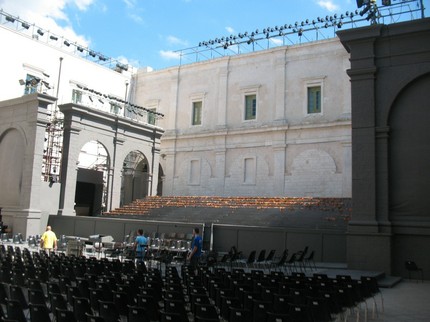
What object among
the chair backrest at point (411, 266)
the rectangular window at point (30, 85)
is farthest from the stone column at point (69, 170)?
the chair backrest at point (411, 266)

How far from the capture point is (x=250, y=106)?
125 feet

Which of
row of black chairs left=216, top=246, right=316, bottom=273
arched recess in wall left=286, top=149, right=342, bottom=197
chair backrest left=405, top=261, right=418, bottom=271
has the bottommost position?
row of black chairs left=216, top=246, right=316, bottom=273

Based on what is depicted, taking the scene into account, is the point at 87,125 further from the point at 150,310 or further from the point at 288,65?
the point at 150,310

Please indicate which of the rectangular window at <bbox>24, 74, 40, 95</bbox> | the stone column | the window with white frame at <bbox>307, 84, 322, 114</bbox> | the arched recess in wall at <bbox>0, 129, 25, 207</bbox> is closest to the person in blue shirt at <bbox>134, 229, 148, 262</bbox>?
the stone column

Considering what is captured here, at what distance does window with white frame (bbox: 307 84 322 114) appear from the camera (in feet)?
114

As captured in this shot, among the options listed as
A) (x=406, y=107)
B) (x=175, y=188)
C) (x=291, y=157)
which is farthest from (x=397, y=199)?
(x=175, y=188)

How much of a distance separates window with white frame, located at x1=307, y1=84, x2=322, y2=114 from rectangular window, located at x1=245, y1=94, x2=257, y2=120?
15.5 ft

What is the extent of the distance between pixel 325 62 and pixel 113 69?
21329mm

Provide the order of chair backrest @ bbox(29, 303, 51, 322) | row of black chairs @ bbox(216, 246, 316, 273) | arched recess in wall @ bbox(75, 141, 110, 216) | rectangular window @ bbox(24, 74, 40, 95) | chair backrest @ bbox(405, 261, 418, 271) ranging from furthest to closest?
arched recess in wall @ bbox(75, 141, 110, 216)
rectangular window @ bbox(24, 74, 40, 95)
row of black chairs @ bbox(216, 246, 316, 273)
chair backrest @ bbox(405, 261, 418, 271)
chair backrest @ bbox(29, 303, 51, 322)

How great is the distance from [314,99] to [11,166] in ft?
73.1

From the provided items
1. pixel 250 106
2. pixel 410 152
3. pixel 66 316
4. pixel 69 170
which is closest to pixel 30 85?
pixel 69 170

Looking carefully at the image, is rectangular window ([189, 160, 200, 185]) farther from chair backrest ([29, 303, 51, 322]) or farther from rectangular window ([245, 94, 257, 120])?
chair backrest ([29, 303, 51, 322])

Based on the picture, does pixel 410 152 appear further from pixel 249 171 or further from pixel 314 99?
pixel 249 171

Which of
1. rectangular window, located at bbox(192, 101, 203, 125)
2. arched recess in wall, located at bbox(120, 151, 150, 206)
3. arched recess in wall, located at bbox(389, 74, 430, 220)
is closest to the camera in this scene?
arched recess in wall, located at bbox(389, 74, 430, 220)
